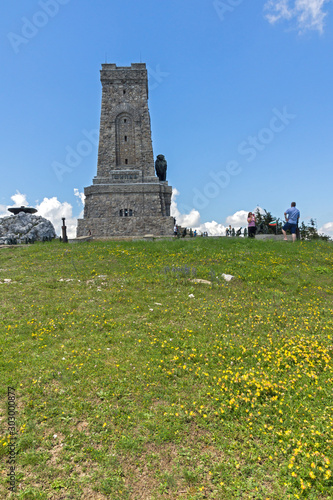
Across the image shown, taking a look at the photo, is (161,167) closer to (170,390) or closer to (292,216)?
(292,216)

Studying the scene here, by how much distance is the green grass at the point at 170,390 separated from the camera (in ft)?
12.4

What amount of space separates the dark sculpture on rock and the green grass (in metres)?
29.0

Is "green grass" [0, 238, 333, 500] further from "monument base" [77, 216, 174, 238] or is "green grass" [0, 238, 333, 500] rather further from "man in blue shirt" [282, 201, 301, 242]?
"monument base" [77, 216, 174, 238]

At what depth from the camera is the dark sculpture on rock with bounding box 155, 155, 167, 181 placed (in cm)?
3741

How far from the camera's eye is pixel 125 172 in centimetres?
3444

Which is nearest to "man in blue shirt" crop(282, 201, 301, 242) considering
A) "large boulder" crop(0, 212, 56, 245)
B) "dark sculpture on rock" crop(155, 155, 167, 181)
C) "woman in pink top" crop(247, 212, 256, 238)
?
"woman in pink top" crop(247, 212, 256, 238)

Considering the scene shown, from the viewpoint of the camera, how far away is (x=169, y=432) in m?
4.41

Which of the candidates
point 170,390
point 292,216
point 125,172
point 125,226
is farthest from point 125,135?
point 170,390

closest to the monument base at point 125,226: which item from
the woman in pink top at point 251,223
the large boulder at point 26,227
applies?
the large boulder at point 26,227

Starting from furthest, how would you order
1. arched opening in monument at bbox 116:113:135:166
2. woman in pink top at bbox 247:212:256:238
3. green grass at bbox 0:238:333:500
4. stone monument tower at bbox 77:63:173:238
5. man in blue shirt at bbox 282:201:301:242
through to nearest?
arched opening in monument at bbox 116:113:135:166 < stone monument tower at bbox 77:63:173:238 < woman in pink top at bbox 247:212:256:238 < man in blue shirt at bbox 282:201:301:242 < green grass at bbox 0:238:333:500

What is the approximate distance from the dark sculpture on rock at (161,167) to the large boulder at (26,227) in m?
17.1

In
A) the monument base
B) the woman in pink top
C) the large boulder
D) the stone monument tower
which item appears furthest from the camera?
the large boulder

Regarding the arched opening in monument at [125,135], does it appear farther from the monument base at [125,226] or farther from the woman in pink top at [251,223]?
the woman in pink top at [251,223]

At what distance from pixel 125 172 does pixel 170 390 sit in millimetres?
31967
